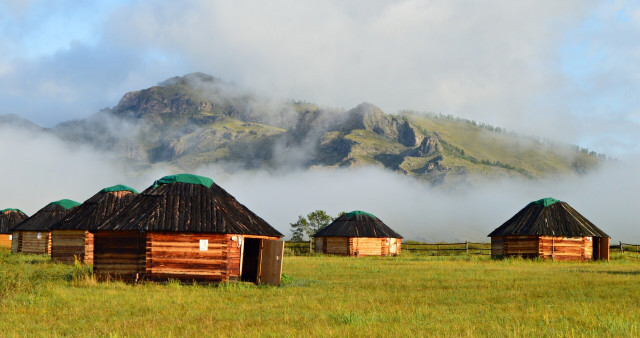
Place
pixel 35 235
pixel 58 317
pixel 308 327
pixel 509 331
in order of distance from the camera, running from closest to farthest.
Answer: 1. pixel 509 331
2. pixel 308 327
3. pixel 58 317
4. pixel 35 235

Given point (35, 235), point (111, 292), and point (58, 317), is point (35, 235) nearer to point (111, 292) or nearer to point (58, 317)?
point (111, 292)

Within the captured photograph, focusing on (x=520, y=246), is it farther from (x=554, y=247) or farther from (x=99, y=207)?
(x=99, y=207)

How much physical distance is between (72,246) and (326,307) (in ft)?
93.7

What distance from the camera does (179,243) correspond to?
27203mm

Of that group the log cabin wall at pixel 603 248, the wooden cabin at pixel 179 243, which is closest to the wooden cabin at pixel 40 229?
the wooden cabin at pixel 179 243

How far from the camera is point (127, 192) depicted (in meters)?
41.6

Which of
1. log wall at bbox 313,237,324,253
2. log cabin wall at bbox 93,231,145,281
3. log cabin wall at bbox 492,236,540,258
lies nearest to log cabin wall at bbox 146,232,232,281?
log cabin wall at bbox 93,231,145,281

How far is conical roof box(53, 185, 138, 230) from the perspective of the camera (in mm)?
40531

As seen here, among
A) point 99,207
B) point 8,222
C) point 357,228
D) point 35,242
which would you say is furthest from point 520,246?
point 8,222

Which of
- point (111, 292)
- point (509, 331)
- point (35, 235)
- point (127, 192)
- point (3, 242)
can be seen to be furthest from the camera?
point (3, 242)

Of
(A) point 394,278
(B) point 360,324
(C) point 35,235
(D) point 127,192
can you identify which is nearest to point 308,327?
(B) point 360,324

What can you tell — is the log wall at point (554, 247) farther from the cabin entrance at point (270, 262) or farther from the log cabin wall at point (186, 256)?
the log cabin wall at point (186, 256)

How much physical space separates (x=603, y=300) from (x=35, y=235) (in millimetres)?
51432

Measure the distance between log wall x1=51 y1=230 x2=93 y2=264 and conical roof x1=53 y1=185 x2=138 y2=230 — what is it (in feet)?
2.44
